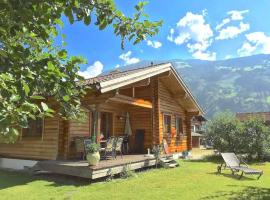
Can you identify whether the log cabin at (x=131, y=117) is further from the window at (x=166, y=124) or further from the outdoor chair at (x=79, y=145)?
the outdoor chair at (x=79, y=145)

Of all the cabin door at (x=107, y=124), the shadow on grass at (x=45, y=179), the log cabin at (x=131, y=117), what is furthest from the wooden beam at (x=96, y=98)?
the cabin door at (x=107, y=124)

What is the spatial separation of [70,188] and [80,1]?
7.32 m

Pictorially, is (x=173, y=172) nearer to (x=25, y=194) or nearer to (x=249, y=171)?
(x=249, y=171)

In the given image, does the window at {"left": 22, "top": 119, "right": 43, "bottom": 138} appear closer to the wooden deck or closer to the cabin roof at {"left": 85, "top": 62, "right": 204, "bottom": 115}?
the wooden deck

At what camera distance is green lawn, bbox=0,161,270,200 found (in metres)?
7.85

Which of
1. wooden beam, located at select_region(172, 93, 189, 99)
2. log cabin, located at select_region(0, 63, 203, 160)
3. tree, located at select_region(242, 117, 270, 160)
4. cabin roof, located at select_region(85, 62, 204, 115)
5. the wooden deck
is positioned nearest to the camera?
the wooden deck

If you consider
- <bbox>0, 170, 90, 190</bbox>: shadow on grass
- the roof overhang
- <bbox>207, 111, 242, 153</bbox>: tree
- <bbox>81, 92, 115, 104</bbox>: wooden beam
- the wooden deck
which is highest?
the roof overhang

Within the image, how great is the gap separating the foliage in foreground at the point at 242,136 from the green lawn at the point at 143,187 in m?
6.22

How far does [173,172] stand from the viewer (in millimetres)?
11875

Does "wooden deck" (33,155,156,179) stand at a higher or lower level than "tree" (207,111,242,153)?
lower

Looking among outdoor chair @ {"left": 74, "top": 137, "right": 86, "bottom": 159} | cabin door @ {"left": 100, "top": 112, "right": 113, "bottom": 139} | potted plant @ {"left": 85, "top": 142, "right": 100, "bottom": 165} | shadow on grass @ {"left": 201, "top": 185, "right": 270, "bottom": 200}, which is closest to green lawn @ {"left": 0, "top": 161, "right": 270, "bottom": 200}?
shadow on grass @ {"left": 201, "top": 185, "right": 270, "bottom": 200}

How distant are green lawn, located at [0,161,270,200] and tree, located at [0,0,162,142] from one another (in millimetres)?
5727

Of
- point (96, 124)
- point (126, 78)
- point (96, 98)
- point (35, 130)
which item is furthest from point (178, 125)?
point (96, 98)

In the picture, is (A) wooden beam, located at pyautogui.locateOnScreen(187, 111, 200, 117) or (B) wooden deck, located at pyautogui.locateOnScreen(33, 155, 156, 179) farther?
(A) wooden beam, located at pyautogui.locateOnScreen(187, 111, 200, 117)
